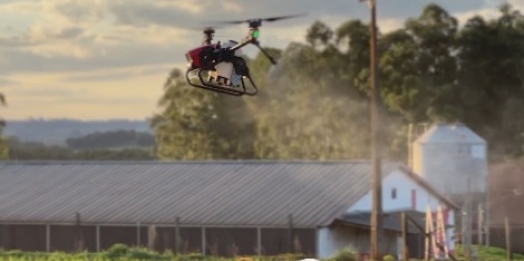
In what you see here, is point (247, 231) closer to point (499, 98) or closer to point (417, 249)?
point (417, 249)

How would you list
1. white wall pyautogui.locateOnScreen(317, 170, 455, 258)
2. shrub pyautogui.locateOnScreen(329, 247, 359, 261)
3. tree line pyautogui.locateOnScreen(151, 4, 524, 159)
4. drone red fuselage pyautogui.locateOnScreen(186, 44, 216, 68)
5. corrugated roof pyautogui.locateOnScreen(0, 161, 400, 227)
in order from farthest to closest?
tree line pyautogui.locateOnScreen(151, 4, 524, 159), corrugated roof pyautogui.locateOnScreen(0, 161, 400, 227), white wall pyautogui.locateOnScreen(317, 170, 455, 258), shrub pyautogui.locateOnScreen(329, 247, 359, 261), drone red fuselage pyautogui.locateOnScreen(186, 44, 216, 68)

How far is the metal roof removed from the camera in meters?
58.1

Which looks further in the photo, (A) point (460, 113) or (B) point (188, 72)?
(A) point (460, 113)

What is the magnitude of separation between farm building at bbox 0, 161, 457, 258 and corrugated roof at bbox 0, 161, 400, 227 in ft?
0.15

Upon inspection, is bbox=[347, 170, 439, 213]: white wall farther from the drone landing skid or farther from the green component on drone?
the green component on drone

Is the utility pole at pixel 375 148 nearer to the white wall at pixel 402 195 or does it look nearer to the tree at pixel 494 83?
the white wall at pixel 402 195

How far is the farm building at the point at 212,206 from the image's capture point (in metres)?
47.7

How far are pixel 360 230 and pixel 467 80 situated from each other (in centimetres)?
2558

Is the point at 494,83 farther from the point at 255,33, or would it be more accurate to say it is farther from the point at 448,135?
the point at 255,33

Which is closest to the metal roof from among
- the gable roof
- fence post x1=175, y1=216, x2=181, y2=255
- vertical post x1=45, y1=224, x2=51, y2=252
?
the gable roof

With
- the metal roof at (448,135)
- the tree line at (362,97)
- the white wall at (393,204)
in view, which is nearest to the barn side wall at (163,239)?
the white wall at (393,204)

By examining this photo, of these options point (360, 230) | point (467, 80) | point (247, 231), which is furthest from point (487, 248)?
point (467, 80)

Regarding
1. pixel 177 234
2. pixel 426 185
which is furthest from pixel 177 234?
pixel 426 185

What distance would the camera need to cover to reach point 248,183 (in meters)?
53.6
